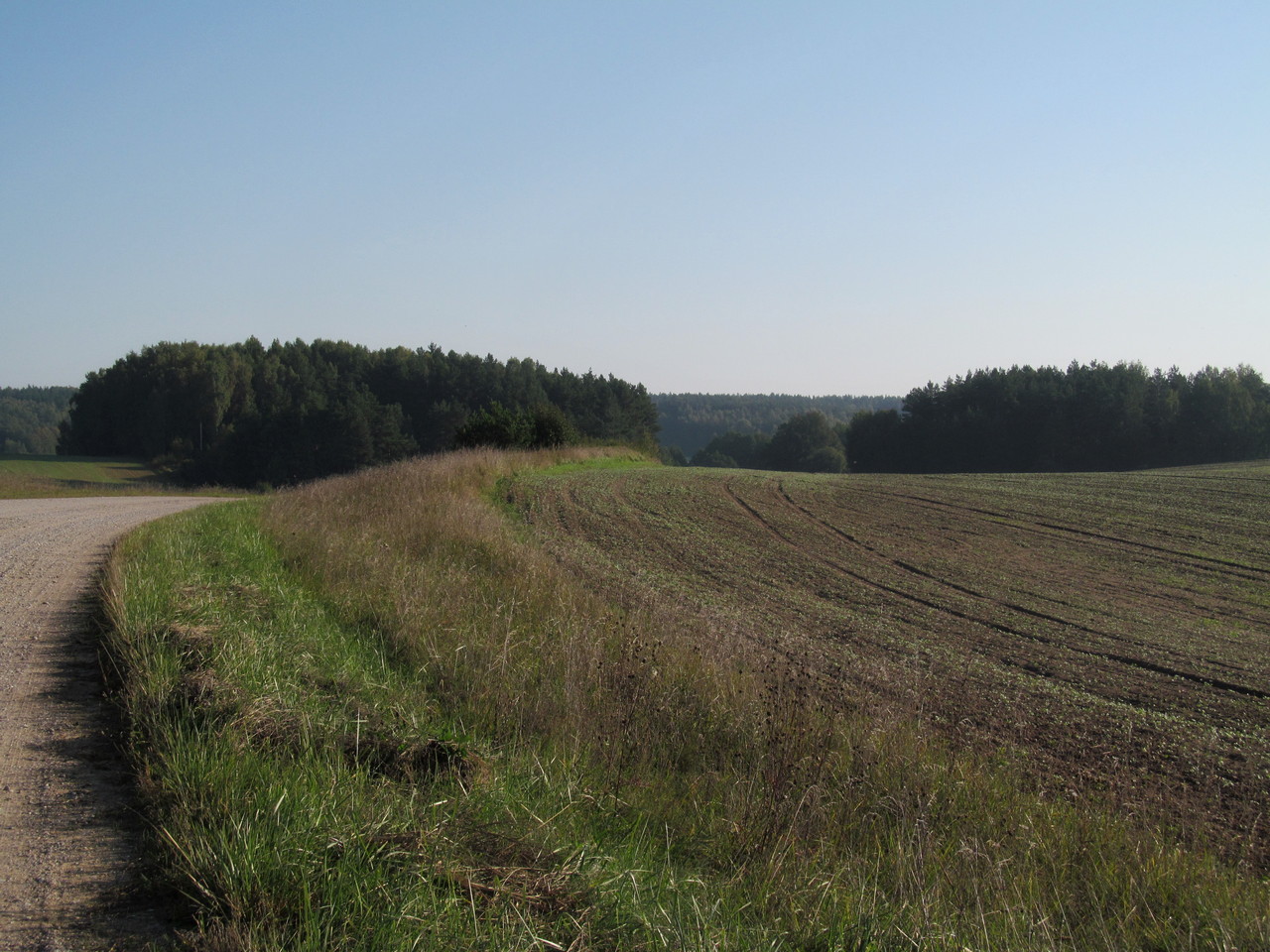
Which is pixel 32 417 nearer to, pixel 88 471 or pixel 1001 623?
pixel 88 471

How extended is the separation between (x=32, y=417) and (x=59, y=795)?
15456 centimetres

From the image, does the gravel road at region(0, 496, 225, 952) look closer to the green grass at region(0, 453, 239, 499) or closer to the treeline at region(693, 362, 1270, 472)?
the green grass at region(0, 453, 239, 499)

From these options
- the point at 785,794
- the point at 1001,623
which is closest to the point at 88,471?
the point at 1001,623

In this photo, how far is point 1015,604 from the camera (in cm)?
1370

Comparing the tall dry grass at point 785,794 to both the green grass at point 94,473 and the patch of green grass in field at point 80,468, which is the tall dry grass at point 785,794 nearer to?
the green grass at point 94,473

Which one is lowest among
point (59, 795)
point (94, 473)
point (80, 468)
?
point (59, 795)

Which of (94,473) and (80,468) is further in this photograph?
(80,468)

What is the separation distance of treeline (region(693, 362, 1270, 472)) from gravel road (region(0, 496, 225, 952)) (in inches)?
2621

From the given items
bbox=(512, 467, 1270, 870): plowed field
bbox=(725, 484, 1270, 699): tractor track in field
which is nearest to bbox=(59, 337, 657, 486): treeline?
bbox=(512, 467, 1270, 870): plowed field

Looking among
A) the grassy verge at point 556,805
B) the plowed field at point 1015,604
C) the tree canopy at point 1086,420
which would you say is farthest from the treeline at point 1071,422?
the grassy verge at point 556,805

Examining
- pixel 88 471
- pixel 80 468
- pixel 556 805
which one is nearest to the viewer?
pixel 556 805

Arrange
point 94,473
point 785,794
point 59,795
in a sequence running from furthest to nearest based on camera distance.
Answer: point 94,473 → point 785,794 → point 59,795

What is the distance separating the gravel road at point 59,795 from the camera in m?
2.80

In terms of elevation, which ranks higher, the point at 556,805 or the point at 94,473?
the point at 94,473
